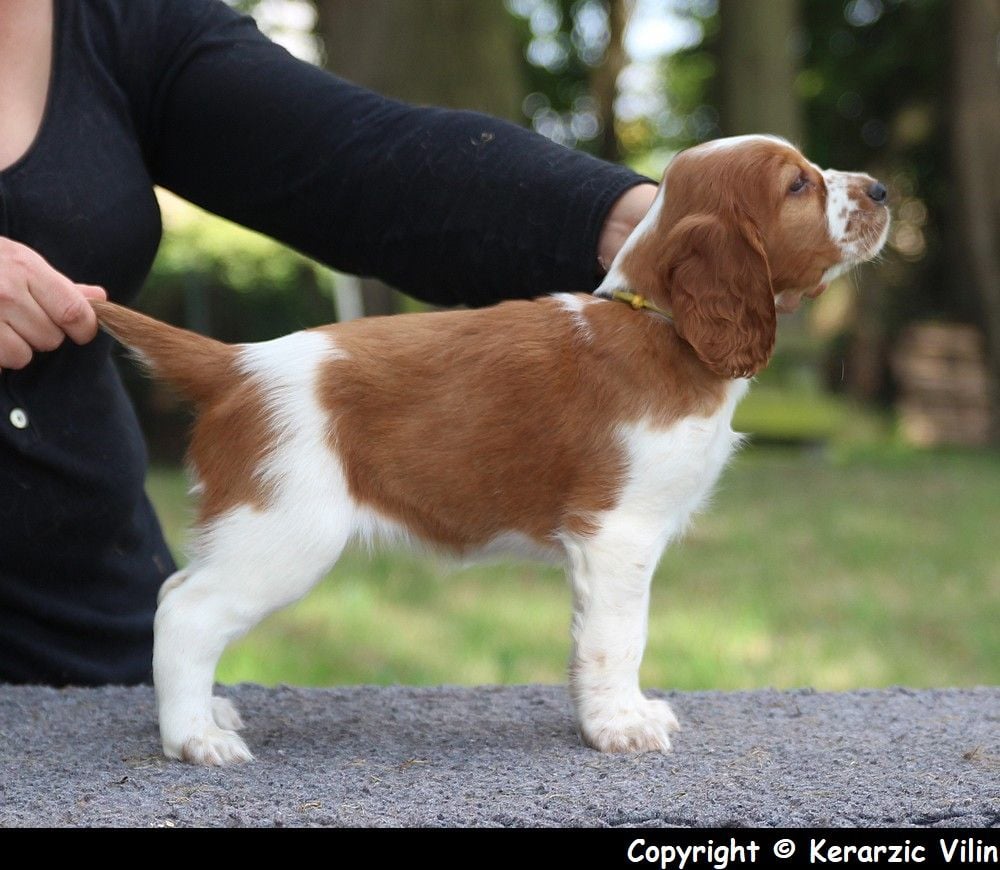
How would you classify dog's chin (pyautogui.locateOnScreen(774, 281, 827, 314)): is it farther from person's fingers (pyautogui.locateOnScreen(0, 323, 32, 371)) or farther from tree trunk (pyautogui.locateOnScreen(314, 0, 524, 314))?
tree trunk (pyautogui.locateOnScreen(314, 0, 524, 314))

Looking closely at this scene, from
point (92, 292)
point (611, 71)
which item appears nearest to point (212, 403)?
point (92, 292)

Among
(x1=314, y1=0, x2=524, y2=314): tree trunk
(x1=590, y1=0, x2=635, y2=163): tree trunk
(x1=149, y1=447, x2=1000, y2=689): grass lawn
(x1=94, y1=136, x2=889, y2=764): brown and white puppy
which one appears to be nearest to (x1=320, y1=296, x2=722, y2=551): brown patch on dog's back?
(x1=94, y1=136, x2=889, y2=764): brown and white puppy

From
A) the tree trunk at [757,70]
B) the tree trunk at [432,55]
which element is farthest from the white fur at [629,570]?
the tree trunk at [757,70]

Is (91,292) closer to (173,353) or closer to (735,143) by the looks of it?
(173,353)

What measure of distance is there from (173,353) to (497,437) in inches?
21.6

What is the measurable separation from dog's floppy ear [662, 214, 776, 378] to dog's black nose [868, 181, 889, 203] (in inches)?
10.0

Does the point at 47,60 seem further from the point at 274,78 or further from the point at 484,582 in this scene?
the point at 484,582

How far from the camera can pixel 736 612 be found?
588 cm

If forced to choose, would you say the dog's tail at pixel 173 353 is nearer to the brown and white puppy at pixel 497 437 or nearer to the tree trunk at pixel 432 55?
the brown and white puppy at pixel 497 437

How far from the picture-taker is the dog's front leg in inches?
89.4

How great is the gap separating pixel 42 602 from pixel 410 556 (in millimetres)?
1050
